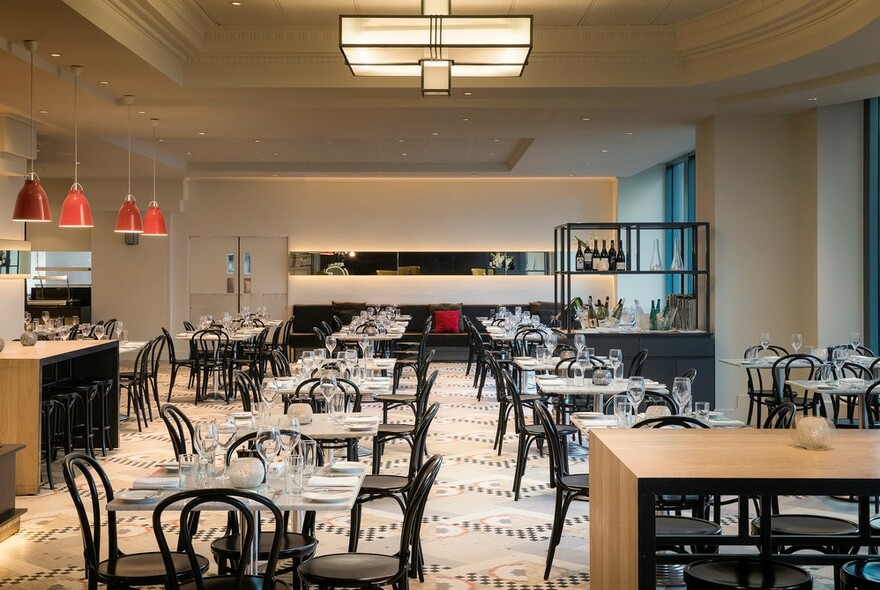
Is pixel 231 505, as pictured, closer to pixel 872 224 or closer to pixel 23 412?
pixel 23 412

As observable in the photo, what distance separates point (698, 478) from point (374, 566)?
1446 mm

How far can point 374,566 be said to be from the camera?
3.97 meters

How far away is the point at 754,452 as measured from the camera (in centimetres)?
373

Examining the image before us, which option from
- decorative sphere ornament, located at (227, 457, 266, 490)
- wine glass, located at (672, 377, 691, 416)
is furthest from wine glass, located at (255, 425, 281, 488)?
wine glass, located at (672, 377, 691, 416)

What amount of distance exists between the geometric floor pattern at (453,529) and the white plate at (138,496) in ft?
5.03

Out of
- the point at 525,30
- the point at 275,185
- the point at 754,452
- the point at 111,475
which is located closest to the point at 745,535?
the point at 754,452

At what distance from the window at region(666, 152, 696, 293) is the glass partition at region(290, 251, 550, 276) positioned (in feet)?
8.34

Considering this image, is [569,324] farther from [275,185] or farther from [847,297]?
[275,185]

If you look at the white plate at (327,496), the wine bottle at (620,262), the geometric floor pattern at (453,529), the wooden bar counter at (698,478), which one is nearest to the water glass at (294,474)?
the white plate at (327,496)

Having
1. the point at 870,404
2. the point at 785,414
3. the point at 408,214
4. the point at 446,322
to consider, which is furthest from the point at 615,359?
the point at 408,214

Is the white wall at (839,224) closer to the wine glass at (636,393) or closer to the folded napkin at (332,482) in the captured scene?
the wine glass at (636,393)

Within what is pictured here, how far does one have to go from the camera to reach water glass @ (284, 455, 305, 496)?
399cm

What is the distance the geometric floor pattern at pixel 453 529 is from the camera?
5266 millimetres

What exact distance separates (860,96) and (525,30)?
4508mm
